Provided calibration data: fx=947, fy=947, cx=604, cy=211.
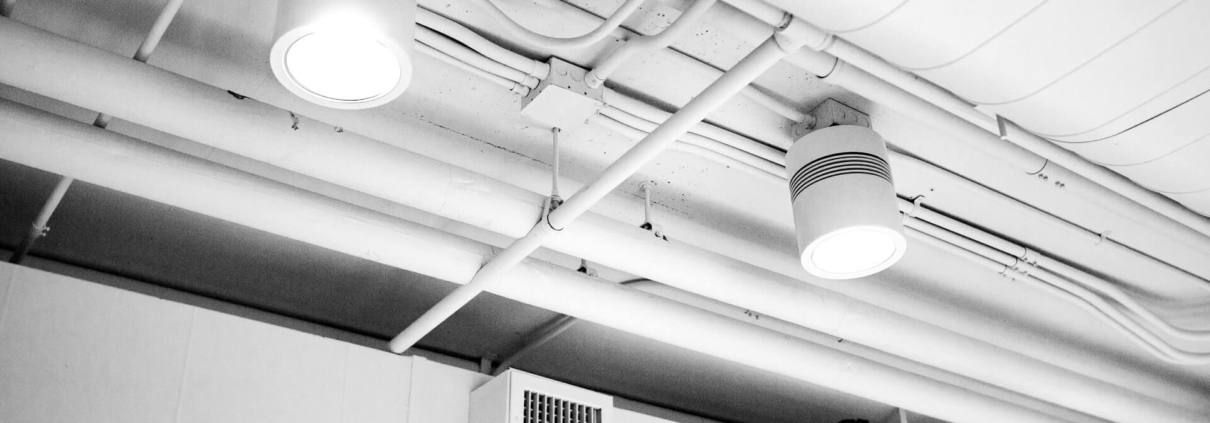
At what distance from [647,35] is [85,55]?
3.04ft

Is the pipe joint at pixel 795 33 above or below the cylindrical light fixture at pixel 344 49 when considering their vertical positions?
above

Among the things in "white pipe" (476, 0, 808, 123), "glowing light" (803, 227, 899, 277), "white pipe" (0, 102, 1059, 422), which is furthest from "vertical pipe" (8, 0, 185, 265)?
"glowing light" (803, 227, 899, 277)

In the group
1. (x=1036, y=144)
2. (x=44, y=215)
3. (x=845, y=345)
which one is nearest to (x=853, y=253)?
(x=1036, y=144)

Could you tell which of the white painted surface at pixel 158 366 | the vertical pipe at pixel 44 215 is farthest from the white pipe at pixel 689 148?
the vertical pipe at pixel 44 215

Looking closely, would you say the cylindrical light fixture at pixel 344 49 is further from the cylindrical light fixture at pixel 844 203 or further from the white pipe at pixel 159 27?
the cylindrical light fixture at pixel 844 203

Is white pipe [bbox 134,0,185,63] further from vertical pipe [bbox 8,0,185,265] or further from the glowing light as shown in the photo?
the glowing light

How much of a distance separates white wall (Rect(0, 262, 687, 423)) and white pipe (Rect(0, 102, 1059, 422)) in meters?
0.26

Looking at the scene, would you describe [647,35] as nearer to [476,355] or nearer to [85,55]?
[85,55]

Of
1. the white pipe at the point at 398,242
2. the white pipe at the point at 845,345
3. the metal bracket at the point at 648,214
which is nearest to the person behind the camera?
the white pipe at the point at 398,242

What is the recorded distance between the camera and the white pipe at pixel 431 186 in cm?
147

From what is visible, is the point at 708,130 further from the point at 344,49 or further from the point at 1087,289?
the point at 1087,289

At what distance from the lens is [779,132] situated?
2.03 metres

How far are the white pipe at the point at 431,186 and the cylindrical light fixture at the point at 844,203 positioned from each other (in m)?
0.31

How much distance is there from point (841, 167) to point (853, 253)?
17 centimetres
